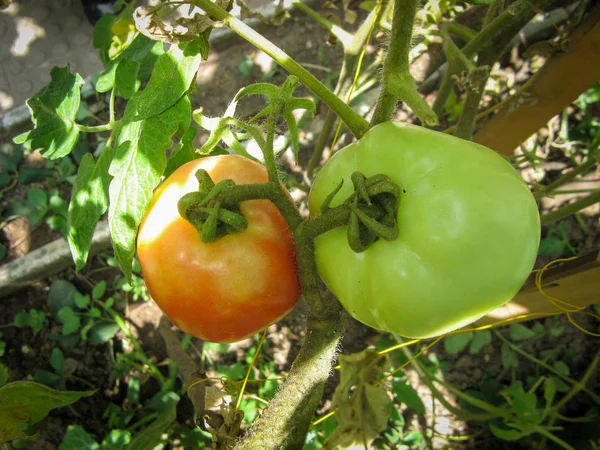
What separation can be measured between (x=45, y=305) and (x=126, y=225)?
127cm

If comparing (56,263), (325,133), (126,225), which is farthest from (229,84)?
(126,225)

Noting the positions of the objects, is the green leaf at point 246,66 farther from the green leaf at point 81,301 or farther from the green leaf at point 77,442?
the green leaf at point 77,442

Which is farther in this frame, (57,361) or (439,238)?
(57,361)

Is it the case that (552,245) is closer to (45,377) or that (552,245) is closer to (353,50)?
(353,50)

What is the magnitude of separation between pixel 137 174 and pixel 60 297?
1183 millimetres

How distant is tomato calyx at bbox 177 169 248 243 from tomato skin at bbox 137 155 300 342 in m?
0.03

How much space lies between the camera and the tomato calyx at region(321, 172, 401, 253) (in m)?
0.50

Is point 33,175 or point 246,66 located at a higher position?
point 246,66

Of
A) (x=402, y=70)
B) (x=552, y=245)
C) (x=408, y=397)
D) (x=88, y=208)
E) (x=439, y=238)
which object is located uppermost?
(x=402, y=70)

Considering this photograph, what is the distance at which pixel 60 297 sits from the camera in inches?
63.1

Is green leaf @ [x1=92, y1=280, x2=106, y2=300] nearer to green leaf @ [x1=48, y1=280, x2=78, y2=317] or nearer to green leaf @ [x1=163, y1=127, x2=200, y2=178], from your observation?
green leaf @ [x1=48, y1=280, x2=78, y2=317]

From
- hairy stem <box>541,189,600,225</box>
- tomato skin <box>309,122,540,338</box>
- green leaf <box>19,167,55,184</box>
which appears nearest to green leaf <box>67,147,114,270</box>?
tomato skin <box>309,122,540,338</box>

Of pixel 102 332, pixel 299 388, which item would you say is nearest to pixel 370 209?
pixel 299 388

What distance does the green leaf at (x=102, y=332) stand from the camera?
1.53 metres
